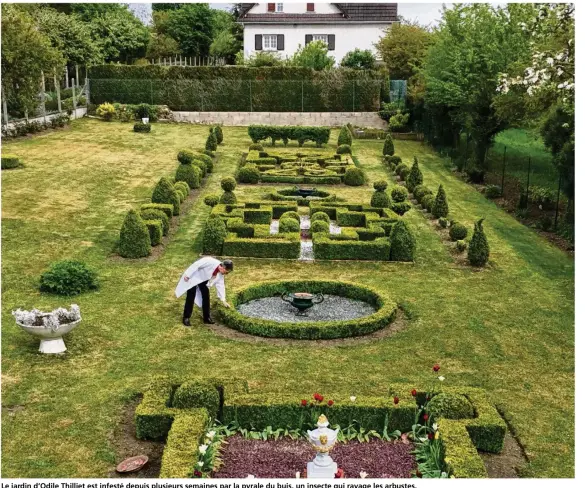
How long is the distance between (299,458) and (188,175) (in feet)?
68.7

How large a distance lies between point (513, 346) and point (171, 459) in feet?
29.0

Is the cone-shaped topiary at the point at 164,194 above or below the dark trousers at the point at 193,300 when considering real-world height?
above

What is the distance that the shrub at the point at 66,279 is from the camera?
720 inches

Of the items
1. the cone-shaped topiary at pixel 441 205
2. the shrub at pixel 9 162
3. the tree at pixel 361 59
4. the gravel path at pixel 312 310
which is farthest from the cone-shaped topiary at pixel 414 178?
the tree at pixel 361 59

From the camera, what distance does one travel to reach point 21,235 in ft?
75.0

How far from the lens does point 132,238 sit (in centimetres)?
2139

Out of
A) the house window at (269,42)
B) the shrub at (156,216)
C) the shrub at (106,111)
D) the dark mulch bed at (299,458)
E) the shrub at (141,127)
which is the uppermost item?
the house window at (269,42)

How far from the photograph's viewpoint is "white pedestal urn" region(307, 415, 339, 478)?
931cm

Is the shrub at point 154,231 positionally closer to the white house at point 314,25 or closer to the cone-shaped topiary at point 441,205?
the cone-shaped topiary at point 441,205

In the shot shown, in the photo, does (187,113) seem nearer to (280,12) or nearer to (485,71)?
(280,12)

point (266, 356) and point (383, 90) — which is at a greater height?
point (383, 90)

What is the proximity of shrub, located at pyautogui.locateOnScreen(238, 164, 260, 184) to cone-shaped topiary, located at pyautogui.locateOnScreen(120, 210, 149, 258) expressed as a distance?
37.3 ft

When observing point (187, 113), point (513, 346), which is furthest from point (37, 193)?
point (187, 113)

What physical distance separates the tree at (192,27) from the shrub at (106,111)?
91.8ft
